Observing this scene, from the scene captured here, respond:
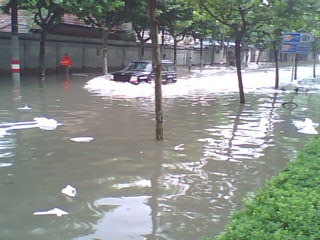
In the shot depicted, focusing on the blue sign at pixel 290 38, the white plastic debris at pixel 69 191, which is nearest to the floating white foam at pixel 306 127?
the white plastic debris at pixel 69 191

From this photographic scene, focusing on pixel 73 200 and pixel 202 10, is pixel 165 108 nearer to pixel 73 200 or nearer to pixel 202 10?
pixel 202 10

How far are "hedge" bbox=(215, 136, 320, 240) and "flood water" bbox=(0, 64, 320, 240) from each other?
982 millimetres

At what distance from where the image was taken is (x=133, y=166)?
7.32 m

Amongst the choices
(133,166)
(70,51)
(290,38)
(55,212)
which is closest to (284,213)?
(55,212)

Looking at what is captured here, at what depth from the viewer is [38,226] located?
4805 mm

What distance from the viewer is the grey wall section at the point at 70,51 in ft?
89.2

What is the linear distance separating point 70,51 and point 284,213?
100 ft

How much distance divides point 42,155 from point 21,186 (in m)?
1.77

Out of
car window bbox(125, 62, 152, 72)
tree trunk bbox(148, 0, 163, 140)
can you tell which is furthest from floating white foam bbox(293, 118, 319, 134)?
car window bbox(125, 62, 152, 72)

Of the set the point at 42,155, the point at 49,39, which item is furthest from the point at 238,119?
the point at 49,39

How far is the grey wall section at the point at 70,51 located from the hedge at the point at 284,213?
24792 millimetres

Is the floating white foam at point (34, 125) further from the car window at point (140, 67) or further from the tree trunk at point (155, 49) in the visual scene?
the car window at point (140, 67)

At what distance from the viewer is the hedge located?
3.09 metres

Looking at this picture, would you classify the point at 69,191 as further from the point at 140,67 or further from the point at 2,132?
the point at 140,67
